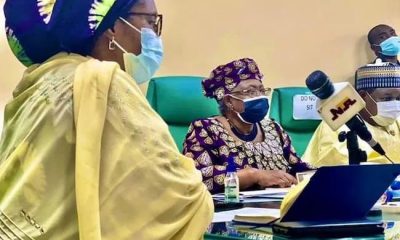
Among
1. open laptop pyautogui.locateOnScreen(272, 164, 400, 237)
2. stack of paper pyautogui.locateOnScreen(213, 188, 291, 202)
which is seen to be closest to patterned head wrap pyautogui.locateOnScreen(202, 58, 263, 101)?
stack of paper pyautogui.locateOnScreen(213, 188, 291, 202)

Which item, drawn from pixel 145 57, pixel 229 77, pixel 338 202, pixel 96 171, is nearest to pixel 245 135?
pixel 229 77

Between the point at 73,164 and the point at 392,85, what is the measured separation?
2.60m

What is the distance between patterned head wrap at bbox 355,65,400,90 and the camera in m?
3.44

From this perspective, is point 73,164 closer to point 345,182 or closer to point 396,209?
point 345,182

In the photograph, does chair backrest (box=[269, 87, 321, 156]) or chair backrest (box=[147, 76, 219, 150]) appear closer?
chair backrest (box=[147, 76, 219, 150])

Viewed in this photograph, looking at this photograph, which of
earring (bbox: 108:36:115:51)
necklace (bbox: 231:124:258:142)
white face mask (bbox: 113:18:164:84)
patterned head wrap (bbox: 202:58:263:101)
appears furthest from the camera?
patterned head wrap (bbox: 202:58:263:101)

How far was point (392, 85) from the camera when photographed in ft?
11.3

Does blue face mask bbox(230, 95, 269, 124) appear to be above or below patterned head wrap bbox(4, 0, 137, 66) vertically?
below

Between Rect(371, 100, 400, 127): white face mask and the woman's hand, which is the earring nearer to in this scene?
the woman's hand

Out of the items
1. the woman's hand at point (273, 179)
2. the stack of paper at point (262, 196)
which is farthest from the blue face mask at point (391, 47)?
the stack of paper at point (262, 196)

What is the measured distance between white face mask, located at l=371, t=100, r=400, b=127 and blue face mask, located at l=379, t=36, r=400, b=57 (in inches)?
25.4

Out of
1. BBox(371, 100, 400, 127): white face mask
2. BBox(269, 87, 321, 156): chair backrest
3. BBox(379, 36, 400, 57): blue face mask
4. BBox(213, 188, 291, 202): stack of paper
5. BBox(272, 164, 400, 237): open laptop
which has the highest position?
BBox(272, 164, 400, 237): open laptop

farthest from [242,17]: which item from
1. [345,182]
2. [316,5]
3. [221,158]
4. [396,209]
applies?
[345,182]

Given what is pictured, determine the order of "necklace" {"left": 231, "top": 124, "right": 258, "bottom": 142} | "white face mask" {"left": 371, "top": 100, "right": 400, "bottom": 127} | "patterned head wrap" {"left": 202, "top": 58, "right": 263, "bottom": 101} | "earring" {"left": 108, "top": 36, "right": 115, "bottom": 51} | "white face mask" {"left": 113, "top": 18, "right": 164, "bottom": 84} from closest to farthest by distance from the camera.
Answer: "earring" {"left": 108, "top": 36, "right": 115, "bottom": 51} → "white face mask" {"left": 113, "top": 18, "right": 164, "bottom": 84} → "necklace" {"left": 231, "top": 124, "right": 258, "bottom": 142} → "patterned head wrap" {"left": 202, "top": 58, "right": 263, "bottom": 101} → "white face mask" {"left": 371, "top": 100, "right": 400, "bottom": 127}
